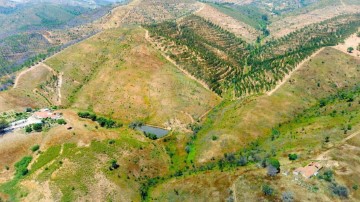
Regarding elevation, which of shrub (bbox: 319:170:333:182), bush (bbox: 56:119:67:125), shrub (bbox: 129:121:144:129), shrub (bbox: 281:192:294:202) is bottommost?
shrub (bbox: 129:121:144:129)

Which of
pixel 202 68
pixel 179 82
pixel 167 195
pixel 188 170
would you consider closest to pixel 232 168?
pixel 188 170

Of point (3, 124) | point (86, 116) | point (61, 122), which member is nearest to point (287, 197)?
point (61, 122)

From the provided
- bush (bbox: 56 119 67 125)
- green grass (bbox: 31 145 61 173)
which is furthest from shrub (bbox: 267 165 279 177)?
bush (bbox: 56 119 67 125)

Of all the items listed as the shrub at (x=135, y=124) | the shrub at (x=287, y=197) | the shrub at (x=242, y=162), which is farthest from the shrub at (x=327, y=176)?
the shrub at (x=135, y=124)

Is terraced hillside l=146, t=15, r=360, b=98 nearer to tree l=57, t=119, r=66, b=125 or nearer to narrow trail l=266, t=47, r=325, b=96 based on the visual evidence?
narrow trail l=266, t=47, r=325, b=96

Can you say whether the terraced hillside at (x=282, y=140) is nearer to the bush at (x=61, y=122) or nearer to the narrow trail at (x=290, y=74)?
the narrow trail at (x=290, y=74)

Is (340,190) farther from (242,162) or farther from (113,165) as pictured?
(113,165)
